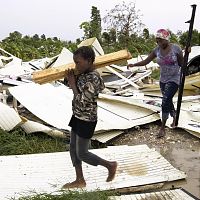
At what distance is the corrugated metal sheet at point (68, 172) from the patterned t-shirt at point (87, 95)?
775 millimetres

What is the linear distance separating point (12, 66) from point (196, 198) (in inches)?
260

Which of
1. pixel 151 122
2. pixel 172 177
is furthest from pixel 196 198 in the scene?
pixel 151 122

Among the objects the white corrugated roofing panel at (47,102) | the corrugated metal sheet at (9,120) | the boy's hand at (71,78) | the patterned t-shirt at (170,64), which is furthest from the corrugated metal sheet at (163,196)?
the corrugated metal sheet at (9,120)

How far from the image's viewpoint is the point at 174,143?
Answer: 19.6ft

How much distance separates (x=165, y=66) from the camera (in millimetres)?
6008

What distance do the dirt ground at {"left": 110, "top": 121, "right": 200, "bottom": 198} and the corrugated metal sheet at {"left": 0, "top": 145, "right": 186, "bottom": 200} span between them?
34cm

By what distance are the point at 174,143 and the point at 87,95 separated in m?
2.58

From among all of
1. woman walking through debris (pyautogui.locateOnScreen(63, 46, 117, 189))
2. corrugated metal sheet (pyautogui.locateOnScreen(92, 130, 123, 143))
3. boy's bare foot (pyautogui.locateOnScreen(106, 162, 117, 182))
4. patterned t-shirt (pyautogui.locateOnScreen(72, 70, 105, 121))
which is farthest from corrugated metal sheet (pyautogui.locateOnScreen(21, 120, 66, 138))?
patterned t-shirt (pyautogui.locateOnScreen(72, 70, 105, 121))

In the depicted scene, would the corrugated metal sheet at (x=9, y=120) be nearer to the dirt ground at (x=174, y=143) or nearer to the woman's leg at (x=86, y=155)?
the dirt ground at (x=174, y=143)

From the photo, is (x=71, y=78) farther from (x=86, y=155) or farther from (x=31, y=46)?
(x=31, y=46)

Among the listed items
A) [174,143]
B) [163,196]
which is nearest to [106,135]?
[174,143]

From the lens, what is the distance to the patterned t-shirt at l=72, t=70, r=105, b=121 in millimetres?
3793

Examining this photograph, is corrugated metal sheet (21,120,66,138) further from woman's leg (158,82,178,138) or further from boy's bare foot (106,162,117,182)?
boy's bare foot (106,162,117,182)

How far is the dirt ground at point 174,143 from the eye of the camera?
16.8 feet
